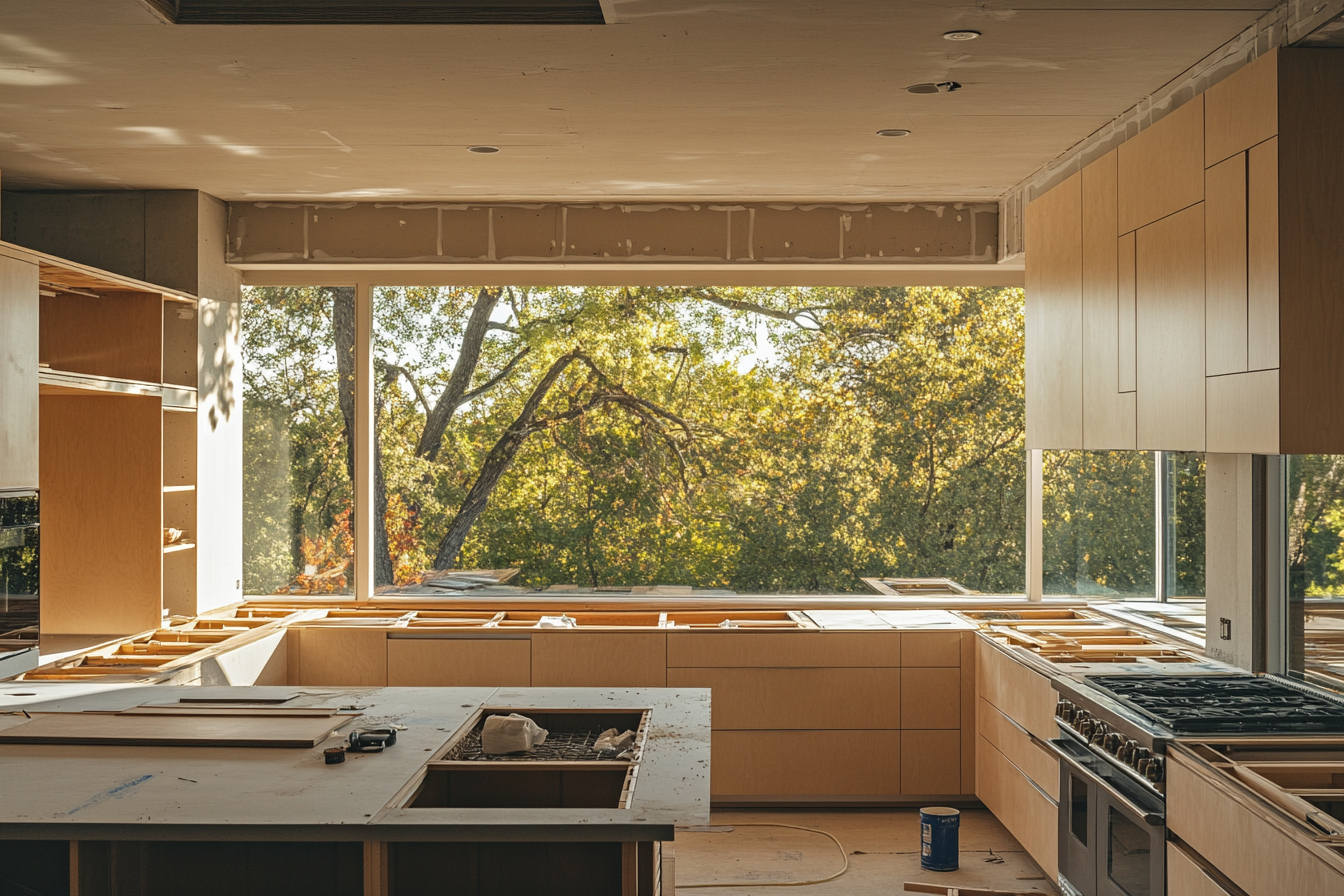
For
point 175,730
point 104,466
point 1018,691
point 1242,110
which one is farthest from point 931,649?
point 104,466

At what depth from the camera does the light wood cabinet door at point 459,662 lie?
16.1 feet

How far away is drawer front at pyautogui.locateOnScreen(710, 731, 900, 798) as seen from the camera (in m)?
4.84

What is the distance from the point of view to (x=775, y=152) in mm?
4246

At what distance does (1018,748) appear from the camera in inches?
165

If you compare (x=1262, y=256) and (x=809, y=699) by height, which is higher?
(x=1262, y=256)

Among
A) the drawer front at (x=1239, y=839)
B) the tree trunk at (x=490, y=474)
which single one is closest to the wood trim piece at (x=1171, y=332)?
the drawer front at (x=1239, y=839)

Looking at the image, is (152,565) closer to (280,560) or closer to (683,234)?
(280,560)

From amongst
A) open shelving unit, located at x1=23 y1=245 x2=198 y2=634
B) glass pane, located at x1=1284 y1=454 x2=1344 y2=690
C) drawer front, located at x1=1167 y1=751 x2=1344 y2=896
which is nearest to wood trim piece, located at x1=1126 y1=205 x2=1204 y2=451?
glass pane, located at x1=1284 y1=454 x2=1344 y2=690

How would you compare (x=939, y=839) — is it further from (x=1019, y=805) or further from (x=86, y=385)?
(x=86, y=385)

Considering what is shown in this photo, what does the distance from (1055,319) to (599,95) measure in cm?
179

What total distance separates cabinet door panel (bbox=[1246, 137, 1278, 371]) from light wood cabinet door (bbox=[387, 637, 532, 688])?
130 inches

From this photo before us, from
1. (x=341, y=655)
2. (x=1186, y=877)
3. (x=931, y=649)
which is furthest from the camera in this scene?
(x=341, y=655)

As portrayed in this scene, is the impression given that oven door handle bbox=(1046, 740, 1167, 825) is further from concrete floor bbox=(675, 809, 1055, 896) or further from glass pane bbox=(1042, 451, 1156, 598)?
glass pane bbox=(1042, 451, 1156, 598)

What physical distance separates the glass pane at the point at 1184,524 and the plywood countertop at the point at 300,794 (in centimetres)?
220
